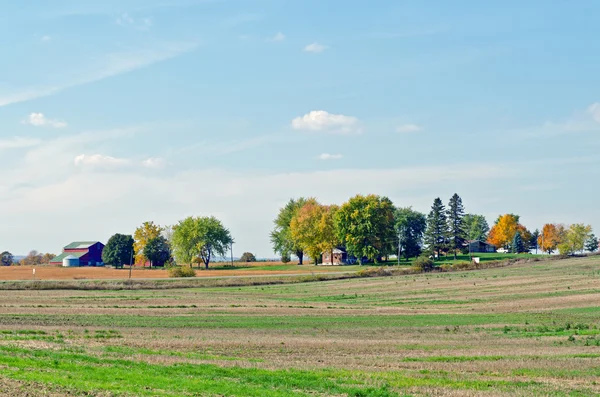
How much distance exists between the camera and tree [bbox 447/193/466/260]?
18112 cm

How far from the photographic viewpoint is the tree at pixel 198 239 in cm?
17388

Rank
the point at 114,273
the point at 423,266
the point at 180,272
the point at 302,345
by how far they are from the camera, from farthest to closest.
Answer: the point at 114,273, the point at 180,272, the point at 423,266, the point at 302,345

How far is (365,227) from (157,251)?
59220 millimetres

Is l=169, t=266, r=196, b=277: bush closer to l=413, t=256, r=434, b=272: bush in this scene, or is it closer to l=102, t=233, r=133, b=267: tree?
l=413, t=256, r=434, b=272: bush

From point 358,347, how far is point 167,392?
15478mm

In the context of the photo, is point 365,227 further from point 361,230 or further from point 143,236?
point 143,236

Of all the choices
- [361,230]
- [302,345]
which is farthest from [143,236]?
[302,345]

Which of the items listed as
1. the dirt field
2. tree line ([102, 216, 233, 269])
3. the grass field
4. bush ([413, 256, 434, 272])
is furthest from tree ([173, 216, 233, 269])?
the grass field

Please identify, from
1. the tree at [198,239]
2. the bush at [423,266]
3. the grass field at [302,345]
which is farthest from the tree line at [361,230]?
the grass field at [302,345]

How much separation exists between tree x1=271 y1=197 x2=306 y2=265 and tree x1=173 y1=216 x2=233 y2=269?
13029 mm

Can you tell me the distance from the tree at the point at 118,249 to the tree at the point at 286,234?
36.3 metres

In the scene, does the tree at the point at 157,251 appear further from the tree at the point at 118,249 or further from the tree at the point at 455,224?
the tree at the point at 455,224

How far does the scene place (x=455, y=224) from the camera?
185 m

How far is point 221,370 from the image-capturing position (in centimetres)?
2342
